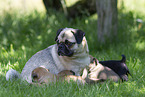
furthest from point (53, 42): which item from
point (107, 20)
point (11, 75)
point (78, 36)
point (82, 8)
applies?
point (78, 36)

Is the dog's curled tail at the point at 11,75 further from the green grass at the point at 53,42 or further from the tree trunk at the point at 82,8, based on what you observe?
the tree trunk at the point at 82,8

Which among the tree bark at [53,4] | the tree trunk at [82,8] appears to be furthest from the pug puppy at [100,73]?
the tree bark at [53,4]

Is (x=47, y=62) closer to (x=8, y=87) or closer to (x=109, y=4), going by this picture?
(x=8, y=87)

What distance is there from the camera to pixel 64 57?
3.62m

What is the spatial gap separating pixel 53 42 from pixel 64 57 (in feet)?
8.97

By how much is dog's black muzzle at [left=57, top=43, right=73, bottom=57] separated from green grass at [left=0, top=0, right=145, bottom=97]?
0.50 meters

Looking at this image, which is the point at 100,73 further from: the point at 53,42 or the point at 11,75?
the point at 53,42

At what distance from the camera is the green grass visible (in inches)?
131

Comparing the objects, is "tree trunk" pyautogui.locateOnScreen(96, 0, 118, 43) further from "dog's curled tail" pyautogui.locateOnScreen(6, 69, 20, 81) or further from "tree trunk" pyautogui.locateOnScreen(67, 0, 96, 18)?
"dog's curled tail" pyautogui.locateOnScreen(6, 69, 20, 81)

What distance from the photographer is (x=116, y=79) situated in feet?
12.4

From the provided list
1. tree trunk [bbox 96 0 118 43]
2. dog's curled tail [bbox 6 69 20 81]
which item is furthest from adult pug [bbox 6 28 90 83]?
tree trunk [bbox 96 0 118 43]

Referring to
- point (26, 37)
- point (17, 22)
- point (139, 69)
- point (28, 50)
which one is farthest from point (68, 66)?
point (17, 22)

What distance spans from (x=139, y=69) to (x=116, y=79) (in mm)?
821

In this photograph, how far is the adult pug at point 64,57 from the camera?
11.6 ft
